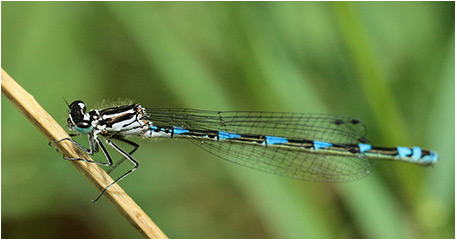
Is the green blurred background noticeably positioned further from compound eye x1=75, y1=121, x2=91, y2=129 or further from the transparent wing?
compound eye x1=75, y1=121, x2=91, y2=129

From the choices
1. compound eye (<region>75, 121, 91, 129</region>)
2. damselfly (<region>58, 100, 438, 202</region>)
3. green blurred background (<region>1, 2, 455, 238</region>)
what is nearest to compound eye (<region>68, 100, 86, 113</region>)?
compound eye (<region>75, 121, 91, 129</region>)

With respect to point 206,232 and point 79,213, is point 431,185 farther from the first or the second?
point 79,213

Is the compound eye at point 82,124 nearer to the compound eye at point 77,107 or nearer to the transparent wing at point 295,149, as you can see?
the compound eye at point 77,107

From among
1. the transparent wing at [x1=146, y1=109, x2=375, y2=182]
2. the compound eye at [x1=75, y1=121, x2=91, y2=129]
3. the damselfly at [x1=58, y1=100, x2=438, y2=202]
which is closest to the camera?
the compound eye at [x1=75, y1=121, x2=91, y2=129]

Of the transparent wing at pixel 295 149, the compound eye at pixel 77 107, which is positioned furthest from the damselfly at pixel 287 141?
the compound eye at pixel 77 107

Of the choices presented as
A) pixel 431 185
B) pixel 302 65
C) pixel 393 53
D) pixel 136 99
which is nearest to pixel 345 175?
pixel 431 185
